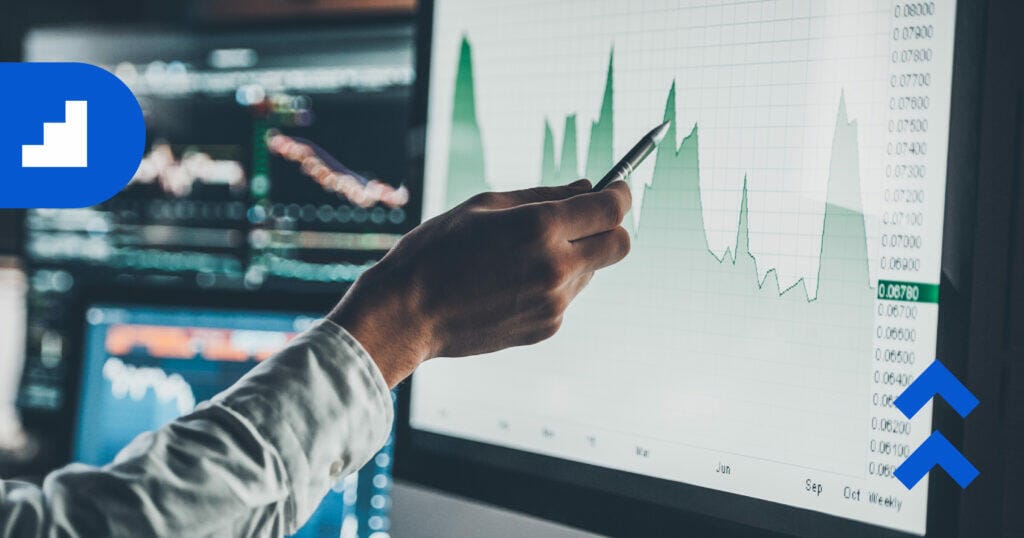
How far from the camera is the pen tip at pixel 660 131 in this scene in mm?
443

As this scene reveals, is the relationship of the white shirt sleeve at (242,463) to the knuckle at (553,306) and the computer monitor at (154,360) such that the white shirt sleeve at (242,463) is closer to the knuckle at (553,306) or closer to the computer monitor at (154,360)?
the knuckle at (553,306)

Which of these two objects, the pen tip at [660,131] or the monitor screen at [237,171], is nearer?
the pen tip at [660,131]

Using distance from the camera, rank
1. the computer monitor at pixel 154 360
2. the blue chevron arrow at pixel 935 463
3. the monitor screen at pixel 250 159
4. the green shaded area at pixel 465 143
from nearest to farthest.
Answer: the blue chevron arrow at pixel 935 463 < the green shaded area at pixel 465 143 < the computer monitor at pixel 154 360 < the monitor screen at pixel 250 159

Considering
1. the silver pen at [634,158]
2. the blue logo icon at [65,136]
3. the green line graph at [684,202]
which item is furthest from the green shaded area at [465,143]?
the blue logo icon at [65,136]

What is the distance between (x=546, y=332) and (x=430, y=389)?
0.14m

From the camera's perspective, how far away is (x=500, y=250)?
0.39 meters

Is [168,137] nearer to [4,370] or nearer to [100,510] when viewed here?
[4,370]

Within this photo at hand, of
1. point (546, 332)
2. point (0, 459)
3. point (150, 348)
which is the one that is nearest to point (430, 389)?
point (546, 332)

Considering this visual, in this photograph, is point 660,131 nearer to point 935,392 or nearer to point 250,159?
point 935,392

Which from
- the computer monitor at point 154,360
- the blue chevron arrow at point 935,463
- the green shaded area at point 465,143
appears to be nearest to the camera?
the blue chevron arrow at point 935,463

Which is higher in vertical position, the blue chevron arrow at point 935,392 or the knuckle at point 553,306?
the knuckle at point 553,306

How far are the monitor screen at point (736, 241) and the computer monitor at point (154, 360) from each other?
220 millimetres

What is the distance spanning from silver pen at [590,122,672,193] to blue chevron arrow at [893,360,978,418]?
18cm

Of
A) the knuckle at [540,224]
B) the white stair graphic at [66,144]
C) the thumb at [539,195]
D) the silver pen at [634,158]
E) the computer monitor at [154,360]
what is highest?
the white stair graphic at [66,144]
